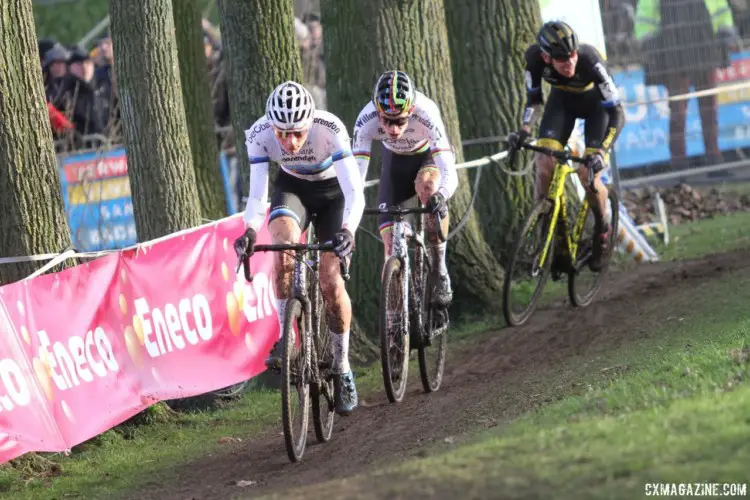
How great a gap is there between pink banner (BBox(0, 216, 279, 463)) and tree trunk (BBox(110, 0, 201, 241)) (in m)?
0.73

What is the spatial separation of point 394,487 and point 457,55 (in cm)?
916

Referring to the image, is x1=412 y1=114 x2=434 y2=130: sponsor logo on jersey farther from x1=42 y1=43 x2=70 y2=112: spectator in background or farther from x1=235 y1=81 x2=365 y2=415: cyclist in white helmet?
x1=42 y1=43 x2=70 y2=112: spectator in background

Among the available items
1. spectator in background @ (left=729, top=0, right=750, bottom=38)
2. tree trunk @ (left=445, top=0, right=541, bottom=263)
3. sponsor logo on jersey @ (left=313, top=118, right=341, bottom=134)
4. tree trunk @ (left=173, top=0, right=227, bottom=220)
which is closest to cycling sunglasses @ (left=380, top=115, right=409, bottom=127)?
sponsor logo on jersey @ (left=313, top=118, right=341, bottom=134)

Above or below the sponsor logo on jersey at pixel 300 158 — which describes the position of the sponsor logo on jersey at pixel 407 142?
below

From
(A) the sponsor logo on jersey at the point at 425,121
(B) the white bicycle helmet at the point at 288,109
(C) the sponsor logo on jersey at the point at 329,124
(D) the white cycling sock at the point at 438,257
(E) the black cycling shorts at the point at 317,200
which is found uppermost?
(B) the white bicycle helmet at the point at 288,109

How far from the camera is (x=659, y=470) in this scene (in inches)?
229

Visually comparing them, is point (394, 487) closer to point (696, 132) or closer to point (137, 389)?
point (137, 389)

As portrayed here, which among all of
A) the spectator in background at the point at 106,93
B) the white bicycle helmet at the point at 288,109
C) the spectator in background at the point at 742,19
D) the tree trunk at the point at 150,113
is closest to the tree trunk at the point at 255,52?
the tree trunk at the point at 150,113

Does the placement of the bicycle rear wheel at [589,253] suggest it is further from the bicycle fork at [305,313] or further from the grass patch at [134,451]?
the bicycle fork at [305,313]

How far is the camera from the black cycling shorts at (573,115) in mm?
12562

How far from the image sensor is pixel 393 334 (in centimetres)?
1002

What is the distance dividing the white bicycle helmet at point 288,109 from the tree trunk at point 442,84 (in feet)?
12.6

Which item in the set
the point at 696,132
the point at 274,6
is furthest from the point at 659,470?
the point at 696,132

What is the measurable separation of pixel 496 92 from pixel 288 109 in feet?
20.0
